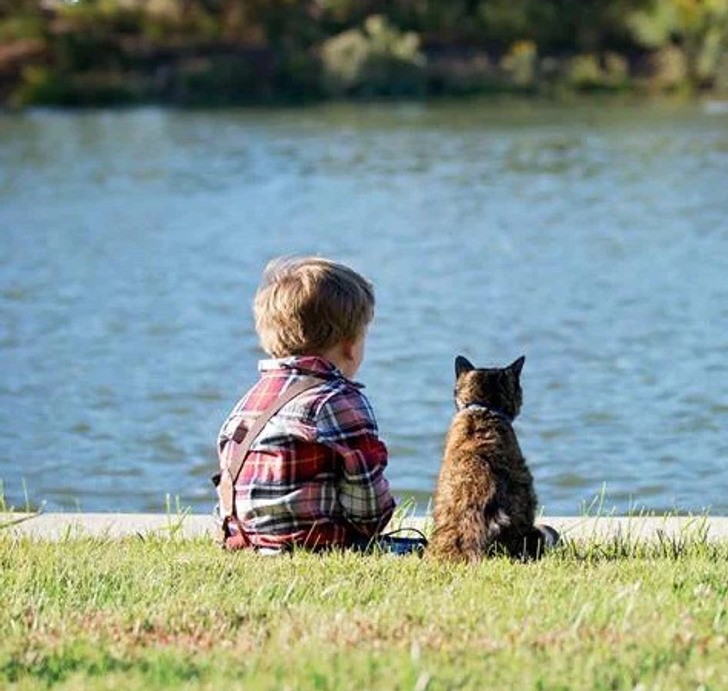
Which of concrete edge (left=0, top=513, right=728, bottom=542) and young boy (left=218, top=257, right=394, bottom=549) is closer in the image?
young boy (left=218, top=257, right=394, bottom=549)

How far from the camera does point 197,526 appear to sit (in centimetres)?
672

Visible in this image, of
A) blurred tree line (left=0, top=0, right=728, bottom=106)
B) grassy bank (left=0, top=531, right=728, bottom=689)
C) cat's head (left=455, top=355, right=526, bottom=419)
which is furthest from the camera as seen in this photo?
blurred tree line (left=0, top=0, right=728, bottom=106)

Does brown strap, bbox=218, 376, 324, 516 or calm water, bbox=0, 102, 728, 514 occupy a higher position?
brown strap, bbox=218, 376, 324, 516

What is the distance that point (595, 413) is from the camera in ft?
38.4

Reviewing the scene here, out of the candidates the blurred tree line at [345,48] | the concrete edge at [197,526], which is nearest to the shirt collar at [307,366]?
the concrete edge at [197,526]

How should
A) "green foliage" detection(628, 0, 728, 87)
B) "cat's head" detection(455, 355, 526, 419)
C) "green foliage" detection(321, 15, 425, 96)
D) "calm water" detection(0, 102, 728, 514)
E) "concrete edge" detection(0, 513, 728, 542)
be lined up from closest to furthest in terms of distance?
"cat's head" detection(455, 355, 526, 419), "concrete edge" detection(0, 513, 728, 542), "calm water" detection(0, 102, 728, 514), "green foliage" detection(628, 0, 728, 87), "green foliage" detection(321, 15, 425, 96)

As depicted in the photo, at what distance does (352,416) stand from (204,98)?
168 ft

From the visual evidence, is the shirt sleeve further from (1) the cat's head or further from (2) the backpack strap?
(1) the cat's head

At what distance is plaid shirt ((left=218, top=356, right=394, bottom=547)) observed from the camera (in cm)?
559

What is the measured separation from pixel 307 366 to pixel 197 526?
127 cm

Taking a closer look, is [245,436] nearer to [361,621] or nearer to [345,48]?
[361,621]

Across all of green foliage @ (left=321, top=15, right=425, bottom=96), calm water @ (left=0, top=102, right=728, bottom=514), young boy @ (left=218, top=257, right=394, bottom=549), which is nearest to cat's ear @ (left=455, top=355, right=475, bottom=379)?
young boy @ (left=218, top=257, right=394, bottom=549)

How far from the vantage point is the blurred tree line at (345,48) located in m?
56.6

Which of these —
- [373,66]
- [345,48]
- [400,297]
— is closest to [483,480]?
[400,297]
